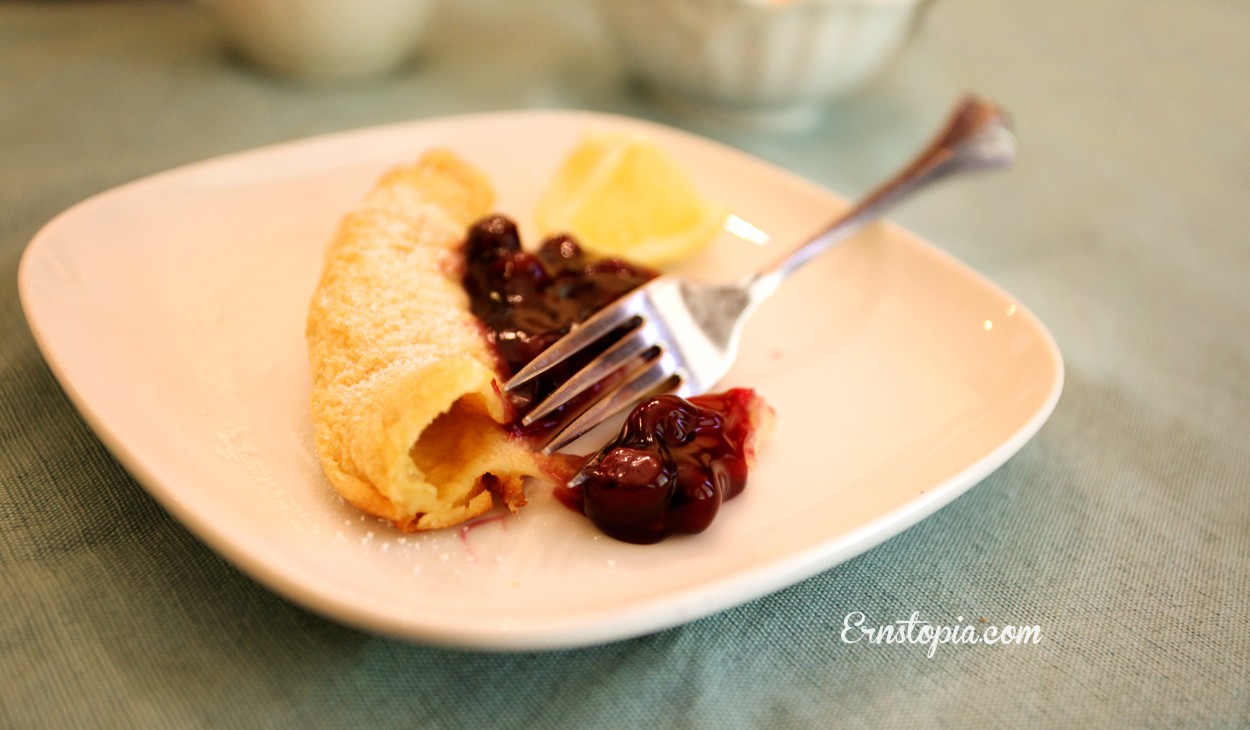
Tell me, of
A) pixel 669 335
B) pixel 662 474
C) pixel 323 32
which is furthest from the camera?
pixel 323 32

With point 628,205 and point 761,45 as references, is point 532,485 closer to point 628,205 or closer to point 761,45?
point 628,205

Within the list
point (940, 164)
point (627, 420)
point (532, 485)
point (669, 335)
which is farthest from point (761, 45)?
point (532, 485)

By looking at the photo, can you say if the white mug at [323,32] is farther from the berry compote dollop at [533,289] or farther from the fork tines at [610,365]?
the fork tines at [610,365]

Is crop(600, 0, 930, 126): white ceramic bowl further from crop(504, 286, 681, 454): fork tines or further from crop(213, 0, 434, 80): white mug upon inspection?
crop(504, 286, 681, 454): fork tines

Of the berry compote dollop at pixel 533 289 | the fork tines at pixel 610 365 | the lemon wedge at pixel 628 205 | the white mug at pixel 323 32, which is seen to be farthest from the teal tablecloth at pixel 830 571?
the lemon wedge at pixel 628 205

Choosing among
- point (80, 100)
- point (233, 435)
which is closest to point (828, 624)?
point (233, 435)
